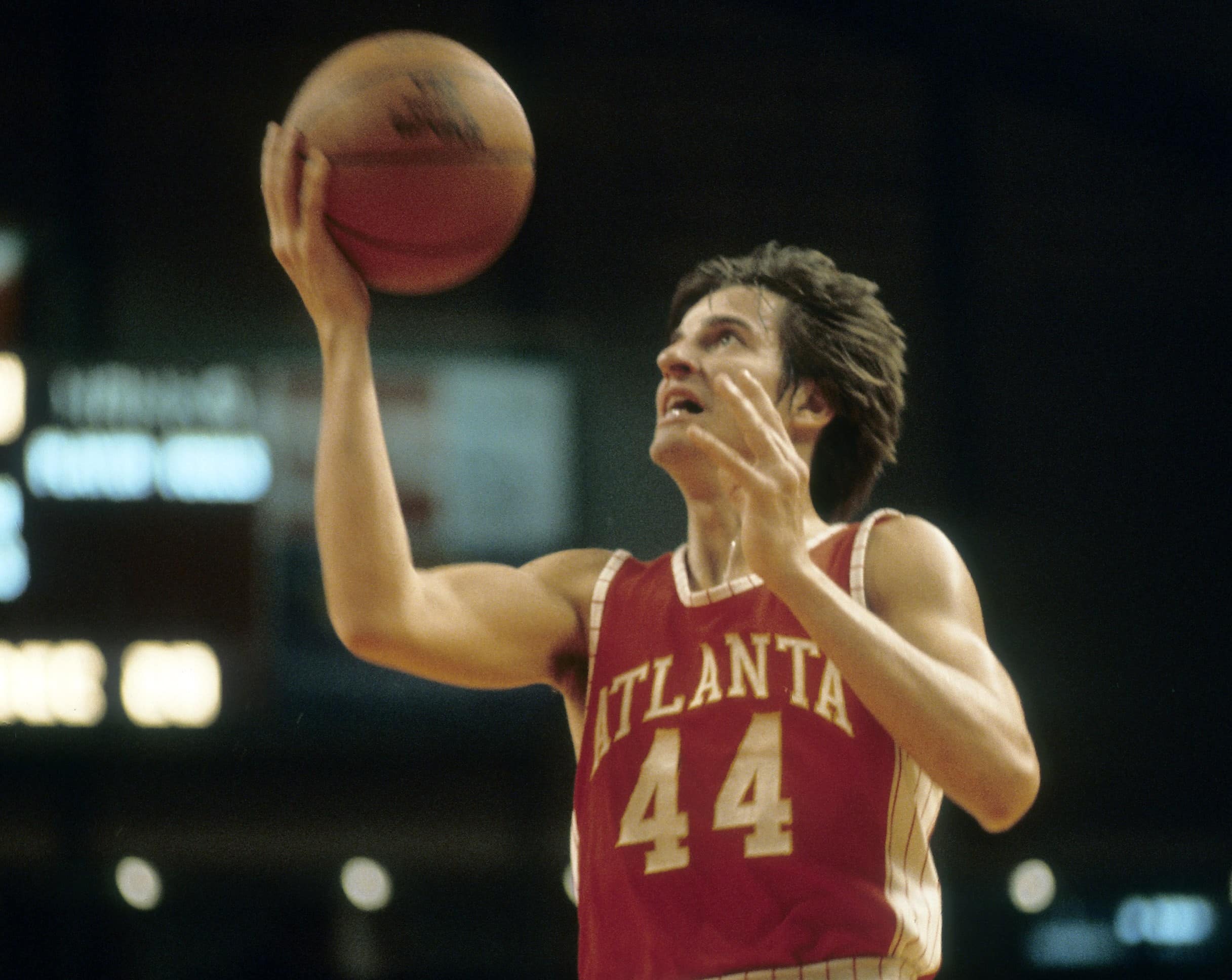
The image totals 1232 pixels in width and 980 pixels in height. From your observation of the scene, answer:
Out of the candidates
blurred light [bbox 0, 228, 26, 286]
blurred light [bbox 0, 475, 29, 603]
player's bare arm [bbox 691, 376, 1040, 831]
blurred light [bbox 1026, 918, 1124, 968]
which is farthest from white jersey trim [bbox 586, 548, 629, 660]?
blurred light [bbox 1026, 918, 1124, 968]

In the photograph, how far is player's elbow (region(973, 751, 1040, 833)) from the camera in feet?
6.25

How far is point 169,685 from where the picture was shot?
550 centimetres

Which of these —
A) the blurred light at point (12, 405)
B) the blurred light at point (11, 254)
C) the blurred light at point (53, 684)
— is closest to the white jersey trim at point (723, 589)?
the blurred light at point (53, 684)

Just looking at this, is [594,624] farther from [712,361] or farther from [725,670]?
A: [712,361]

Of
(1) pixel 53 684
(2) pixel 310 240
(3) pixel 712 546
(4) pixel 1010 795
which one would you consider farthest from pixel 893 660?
(1) pixel 53 684

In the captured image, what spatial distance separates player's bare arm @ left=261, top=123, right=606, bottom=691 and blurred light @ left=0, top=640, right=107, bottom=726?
351 cm

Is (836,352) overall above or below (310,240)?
below

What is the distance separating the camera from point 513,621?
2359mm

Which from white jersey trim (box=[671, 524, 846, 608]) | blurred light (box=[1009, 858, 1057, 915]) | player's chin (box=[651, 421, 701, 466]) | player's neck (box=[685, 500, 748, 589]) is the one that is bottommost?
blurred light (box=[1009, 858, 1057, 915])

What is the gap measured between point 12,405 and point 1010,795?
456 cm

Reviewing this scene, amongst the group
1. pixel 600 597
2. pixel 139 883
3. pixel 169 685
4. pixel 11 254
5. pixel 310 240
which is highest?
pixel 11 254

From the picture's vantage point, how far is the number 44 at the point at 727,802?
208cm

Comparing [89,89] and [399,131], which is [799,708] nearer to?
[399,131]

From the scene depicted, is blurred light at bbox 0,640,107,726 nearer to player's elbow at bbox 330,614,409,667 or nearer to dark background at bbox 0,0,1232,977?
dark background at bbox 0,0,1232,977
